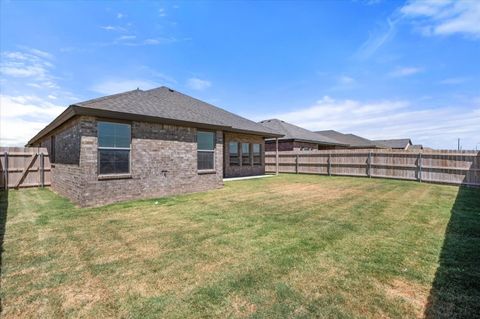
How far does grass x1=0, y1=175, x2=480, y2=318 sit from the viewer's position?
104 inches

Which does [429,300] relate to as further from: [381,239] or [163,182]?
[163,182]

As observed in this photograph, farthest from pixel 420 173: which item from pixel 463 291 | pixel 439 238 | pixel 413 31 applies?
pixel 463 291

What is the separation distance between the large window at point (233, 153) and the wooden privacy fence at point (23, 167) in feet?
34.7

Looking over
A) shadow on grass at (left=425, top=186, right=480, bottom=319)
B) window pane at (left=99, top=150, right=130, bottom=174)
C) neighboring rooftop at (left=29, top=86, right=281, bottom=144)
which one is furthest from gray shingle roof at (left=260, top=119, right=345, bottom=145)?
shadow on grass at (left=425, top=186, right=480, bottom=319)

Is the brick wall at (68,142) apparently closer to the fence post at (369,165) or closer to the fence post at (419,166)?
the fence post at (369,165)

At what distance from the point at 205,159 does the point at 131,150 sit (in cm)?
351

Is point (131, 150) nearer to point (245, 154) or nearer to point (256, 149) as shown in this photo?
point (245, 154)

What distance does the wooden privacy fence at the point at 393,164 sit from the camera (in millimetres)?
12637

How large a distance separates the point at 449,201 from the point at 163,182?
422 inches

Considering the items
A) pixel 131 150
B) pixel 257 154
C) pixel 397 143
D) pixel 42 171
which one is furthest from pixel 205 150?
pixel 397 143

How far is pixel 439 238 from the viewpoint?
470 centimetres

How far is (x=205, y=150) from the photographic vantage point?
36.8 feet

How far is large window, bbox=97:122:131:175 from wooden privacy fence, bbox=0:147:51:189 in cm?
750

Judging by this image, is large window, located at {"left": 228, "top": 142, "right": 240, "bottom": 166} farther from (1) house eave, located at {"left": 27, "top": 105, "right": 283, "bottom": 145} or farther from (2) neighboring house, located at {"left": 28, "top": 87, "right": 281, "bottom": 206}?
(1) house eave, located at {"left": 27, "top": 105, "right": 283, "bottom": 145}
